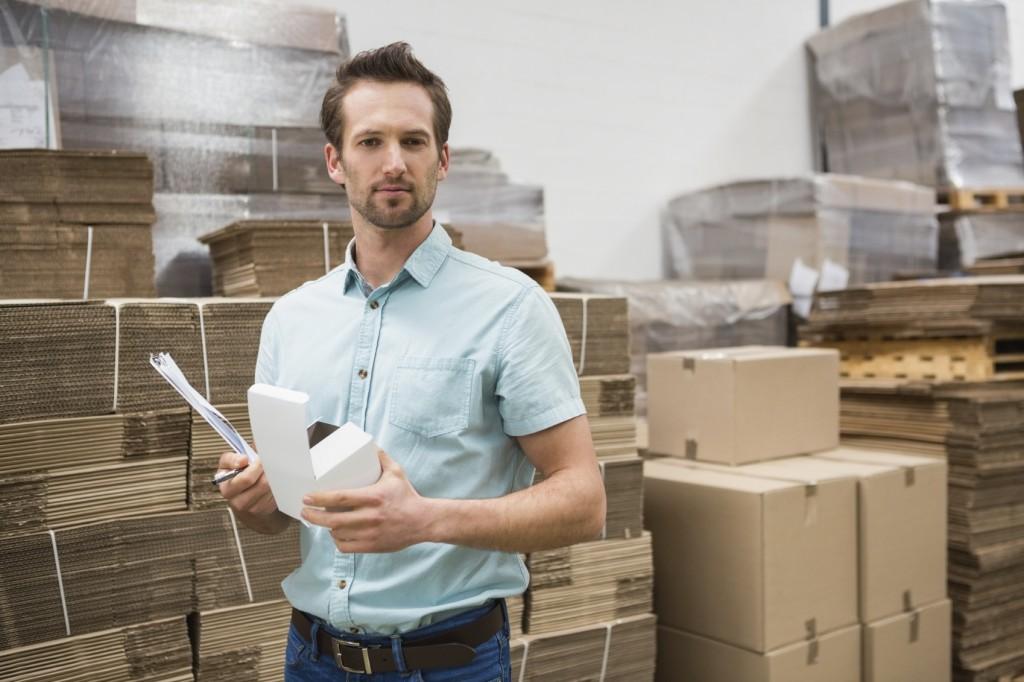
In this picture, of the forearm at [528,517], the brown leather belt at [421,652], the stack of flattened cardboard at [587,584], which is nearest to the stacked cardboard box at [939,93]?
the stack of flattened cardboard at [587,584]

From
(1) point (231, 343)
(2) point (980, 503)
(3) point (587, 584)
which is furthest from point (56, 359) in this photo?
(2) point (980, 503)

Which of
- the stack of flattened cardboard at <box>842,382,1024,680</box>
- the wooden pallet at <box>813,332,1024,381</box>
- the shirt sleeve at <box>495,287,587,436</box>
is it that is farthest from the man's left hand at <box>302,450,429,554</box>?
the wooden pallet at <box>813,332,1024,381</box>

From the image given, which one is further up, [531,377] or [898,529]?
[531,377]

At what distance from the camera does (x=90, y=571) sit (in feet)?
9.01

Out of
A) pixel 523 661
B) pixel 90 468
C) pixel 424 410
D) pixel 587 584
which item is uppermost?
pixel 424 410

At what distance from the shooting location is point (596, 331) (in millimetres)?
3609

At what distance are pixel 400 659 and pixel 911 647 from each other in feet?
10.6

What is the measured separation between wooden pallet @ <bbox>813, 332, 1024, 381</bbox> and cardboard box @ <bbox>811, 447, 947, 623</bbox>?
65cm

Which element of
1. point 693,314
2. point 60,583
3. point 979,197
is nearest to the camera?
point 60,583

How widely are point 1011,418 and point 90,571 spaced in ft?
13.8

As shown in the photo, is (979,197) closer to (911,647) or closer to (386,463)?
(911,647)

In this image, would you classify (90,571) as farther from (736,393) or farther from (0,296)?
(736,393)

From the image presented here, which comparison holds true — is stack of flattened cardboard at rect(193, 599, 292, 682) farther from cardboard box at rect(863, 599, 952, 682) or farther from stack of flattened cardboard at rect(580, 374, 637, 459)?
cardboard box at rect(863, 599, 952, 682)

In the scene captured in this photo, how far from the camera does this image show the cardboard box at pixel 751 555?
3.70 metres
